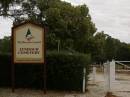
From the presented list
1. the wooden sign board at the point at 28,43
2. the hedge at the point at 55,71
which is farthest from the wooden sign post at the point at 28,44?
the hedge at the point at 55,71

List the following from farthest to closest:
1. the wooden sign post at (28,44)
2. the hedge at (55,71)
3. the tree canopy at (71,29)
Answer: the tree canopy at (71,29) → the hedge at (55,71) → the wooden sign post at (28,44)

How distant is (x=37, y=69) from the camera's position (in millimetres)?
20172

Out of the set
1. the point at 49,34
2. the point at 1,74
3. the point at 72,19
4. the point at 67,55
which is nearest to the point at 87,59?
the point at 67,55

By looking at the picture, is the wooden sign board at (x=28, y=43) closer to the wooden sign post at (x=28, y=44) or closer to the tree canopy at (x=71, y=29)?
the wooden sign post at (x=28, y=44)

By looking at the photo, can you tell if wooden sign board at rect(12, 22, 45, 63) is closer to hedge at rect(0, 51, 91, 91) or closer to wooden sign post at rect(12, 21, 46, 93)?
wooden sign post at rect(12, 21, 46, 93)

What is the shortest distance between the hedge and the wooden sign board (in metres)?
0.94

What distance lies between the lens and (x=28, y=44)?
1928cm

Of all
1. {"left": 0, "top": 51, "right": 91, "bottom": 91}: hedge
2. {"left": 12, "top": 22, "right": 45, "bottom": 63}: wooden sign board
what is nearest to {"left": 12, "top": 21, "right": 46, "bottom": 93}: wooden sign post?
{"left": 12, "top": 22, "right": 45, "bottom": 63}: wooden sign board

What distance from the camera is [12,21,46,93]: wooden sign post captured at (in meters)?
19.1

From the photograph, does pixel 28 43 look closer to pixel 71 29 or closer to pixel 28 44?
pixel 28 44

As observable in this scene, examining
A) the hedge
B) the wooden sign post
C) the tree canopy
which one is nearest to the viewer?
the wooden sign post

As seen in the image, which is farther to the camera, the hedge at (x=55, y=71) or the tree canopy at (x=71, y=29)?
the tree canopy at (x=71, y=29)

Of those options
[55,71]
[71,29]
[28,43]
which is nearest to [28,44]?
[28,43]

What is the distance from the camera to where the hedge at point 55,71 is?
1998 cm
